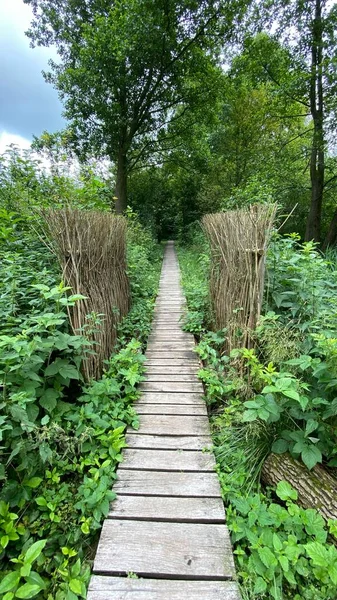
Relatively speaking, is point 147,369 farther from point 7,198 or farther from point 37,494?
point 7,198

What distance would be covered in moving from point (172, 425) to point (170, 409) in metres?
0.20

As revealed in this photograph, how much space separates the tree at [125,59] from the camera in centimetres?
700

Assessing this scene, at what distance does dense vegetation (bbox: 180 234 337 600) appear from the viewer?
49.2 inches

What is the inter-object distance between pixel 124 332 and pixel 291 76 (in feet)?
30.7

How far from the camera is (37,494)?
63.2 inches

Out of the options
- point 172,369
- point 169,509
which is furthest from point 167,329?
point 169,509

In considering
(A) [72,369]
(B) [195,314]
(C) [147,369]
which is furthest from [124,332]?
(A) [72,369]

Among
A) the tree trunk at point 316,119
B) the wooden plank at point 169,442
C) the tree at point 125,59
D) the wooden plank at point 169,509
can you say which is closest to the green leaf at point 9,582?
the wooden plank at point 169,509

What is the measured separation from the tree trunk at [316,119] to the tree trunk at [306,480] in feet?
27.7

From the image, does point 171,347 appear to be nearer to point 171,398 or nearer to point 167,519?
point 171,398

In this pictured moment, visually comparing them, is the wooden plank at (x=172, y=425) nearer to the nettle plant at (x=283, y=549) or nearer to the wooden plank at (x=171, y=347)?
the nettle plant at (x=283, y=549)

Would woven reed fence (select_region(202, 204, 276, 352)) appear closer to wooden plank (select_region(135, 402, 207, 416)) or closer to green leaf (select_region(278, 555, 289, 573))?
wooden plank (select_region(135, 402, 207, 416))

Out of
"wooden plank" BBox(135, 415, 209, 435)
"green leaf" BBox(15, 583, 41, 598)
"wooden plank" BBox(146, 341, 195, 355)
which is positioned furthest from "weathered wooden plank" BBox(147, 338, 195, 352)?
"green leaf" BBox(15, 583, 41, 598)

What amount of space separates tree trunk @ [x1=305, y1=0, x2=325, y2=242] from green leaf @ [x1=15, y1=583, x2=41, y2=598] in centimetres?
964
